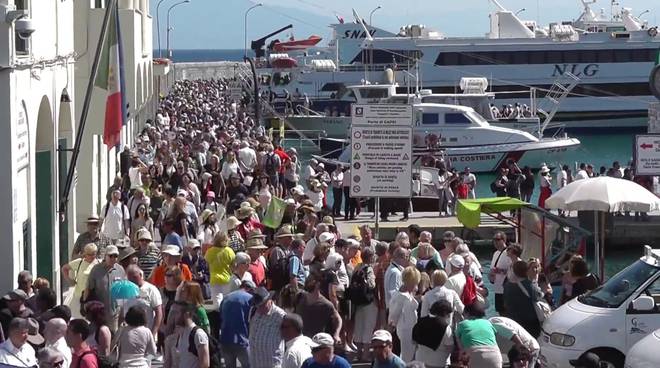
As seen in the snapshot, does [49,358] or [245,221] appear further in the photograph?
[245,221]

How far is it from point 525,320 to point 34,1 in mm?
6486

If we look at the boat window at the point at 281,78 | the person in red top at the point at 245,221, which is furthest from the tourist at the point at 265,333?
the boat window at the point at 281,78

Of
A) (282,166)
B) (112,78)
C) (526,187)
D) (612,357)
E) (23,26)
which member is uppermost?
(23,26)

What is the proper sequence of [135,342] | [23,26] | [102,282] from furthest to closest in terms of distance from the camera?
[23,26]
[102,282]
[135,342]

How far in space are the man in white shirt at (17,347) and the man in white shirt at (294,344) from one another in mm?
1987

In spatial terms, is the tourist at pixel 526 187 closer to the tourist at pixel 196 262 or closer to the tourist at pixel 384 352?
the tourist at pixel 196 262

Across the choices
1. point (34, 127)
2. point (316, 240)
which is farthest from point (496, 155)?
point (34, 127)

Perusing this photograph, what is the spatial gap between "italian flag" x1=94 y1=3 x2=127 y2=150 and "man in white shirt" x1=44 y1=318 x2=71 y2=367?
6.47m

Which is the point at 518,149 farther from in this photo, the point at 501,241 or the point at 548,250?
the point at 501,241

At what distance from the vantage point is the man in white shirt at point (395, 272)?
43.7ft

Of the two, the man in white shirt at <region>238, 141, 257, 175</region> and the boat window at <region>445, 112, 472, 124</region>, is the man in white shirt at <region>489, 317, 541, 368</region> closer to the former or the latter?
the man in white shirt at <region>238, 141, 257, 175</region>

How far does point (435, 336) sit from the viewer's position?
1147 centimetres

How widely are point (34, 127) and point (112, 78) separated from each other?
4.70ft

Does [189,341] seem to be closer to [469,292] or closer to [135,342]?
[135,342]
